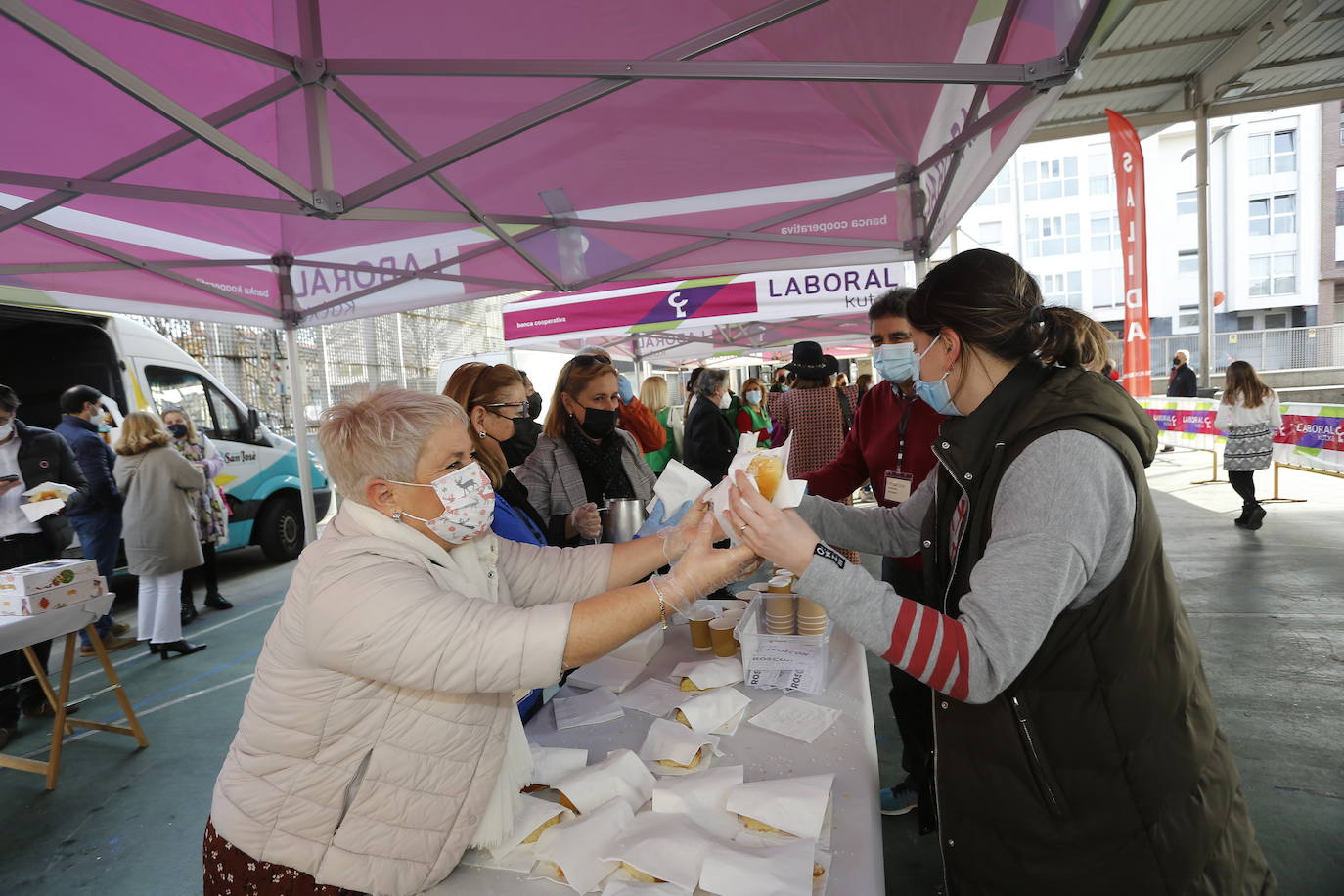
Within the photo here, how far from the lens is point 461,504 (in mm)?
1489

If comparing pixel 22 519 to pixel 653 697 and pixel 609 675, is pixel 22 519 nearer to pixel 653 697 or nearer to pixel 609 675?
Answer: pixel 609 675

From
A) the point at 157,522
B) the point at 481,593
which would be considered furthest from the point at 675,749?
the point at 157,522

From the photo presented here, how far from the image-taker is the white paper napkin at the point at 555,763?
1537 mm

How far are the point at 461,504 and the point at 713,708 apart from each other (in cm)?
84

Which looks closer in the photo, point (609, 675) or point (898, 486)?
point (609, 675)

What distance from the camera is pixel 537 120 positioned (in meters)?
2.51

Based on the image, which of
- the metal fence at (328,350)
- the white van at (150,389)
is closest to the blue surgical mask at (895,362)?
the white van at (150,389)

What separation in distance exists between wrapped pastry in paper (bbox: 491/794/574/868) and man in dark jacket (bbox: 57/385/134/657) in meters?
5.25

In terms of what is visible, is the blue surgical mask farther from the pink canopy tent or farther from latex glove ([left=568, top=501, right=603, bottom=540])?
the pink canopy tent

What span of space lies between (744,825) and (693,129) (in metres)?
2.82

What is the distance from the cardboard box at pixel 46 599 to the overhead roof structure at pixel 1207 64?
369 inches

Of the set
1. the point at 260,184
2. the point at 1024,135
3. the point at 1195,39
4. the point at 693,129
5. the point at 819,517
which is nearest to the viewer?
the point at 819,517

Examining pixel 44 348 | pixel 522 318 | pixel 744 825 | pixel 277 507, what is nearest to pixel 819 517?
pixel 744 825

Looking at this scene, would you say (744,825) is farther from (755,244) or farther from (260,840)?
(755,244)
